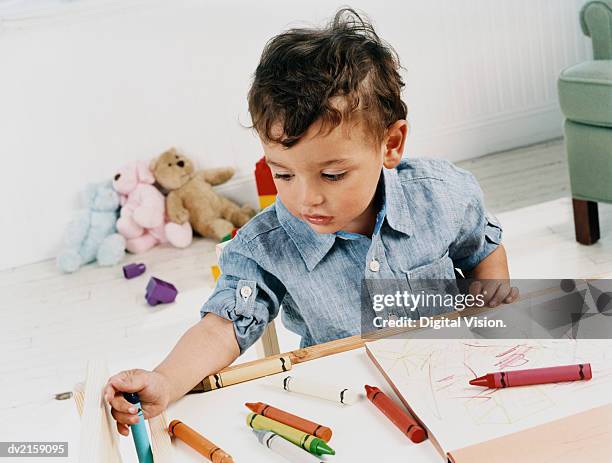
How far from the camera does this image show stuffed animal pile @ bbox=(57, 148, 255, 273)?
2619 millimetres

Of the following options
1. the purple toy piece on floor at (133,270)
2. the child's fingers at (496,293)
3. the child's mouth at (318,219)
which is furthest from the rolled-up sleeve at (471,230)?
the purple toy piece on floor at (133,270)

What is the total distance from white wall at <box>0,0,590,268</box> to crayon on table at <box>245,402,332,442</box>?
1971mm

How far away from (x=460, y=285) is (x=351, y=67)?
1.13 ft

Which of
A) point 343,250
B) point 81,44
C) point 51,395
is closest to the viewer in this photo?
point 343,250

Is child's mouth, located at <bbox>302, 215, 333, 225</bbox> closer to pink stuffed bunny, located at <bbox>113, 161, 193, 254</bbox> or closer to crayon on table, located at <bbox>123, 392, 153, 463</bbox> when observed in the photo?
crayon on table, located at <bbox>123, 392, 153, 463</bbox>

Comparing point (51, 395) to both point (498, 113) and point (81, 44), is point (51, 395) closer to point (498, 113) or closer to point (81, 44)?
point (81, 44)

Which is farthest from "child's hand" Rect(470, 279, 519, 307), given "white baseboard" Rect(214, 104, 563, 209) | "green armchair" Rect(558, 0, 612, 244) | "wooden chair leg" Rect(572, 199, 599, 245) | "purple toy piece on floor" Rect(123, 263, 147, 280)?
"white baseboard" Rect(214, 104, 563, 209)

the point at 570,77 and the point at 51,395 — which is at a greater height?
the point at 570,77

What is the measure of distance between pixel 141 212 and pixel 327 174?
1811 mm

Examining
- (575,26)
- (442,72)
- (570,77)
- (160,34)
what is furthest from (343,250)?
(575,26)

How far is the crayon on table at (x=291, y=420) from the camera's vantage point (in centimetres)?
73

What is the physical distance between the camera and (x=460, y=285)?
1088 millimetres

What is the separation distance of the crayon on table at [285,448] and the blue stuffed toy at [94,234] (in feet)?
6.37

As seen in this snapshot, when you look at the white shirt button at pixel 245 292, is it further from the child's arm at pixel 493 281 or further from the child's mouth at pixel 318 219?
the child's arm at pixel 493 281
